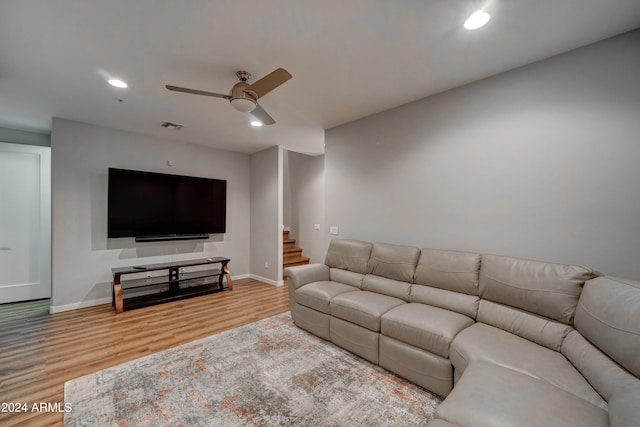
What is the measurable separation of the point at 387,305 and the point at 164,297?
3608 mm

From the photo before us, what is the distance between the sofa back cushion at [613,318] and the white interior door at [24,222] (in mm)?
6616

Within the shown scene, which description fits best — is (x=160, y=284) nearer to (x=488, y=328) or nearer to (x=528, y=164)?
(x=488, y=328)

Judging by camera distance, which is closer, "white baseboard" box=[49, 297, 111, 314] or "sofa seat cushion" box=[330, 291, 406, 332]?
"sofa seat cushion" box=[330, 291, 406, 332]

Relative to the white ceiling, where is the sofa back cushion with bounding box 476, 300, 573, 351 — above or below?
below

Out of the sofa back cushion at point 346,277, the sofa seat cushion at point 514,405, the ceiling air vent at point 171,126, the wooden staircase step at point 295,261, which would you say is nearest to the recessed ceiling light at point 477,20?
the sofa seat cushion at point 514,405

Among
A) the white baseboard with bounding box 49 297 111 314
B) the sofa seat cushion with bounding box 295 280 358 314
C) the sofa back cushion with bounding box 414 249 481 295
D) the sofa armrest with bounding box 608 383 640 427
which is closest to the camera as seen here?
the sofa armrest with bounding box 608 383 640 427

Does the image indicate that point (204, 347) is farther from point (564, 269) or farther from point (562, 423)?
point (564, 269)

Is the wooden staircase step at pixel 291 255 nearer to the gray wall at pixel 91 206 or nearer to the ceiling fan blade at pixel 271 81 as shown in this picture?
the gray wall at pixel 91 206

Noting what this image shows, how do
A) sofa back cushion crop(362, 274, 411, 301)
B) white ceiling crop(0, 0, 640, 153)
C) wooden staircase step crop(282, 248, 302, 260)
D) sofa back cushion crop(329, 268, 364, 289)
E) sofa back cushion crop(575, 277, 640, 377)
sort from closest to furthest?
sofa back cushion crop(575, 277, 640, 377) < white ceiling crop(0, 0, 640, 153) < sofa back cushion crop(362, 274, 411, 301) < sofa back cushion crop(329, 268, 364, 289) < wooden staircase step crop(282, 248, 302, 260)

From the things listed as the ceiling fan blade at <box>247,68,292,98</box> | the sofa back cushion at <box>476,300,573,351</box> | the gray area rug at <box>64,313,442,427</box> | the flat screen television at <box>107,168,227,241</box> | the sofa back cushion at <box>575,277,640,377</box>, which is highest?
the ceiling fan blade at <box>247,68,292,98</box>

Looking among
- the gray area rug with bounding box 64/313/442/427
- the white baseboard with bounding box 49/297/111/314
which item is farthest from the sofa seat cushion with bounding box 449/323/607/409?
the white baseboard with bounding box 49/297/111/314

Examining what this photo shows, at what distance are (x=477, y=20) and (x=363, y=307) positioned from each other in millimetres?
2412

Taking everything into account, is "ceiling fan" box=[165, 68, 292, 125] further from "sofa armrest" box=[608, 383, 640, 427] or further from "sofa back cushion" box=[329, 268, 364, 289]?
"sofa armrest" box=[608, 383, 640, 427]

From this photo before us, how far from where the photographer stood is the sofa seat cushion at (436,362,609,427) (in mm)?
1123
